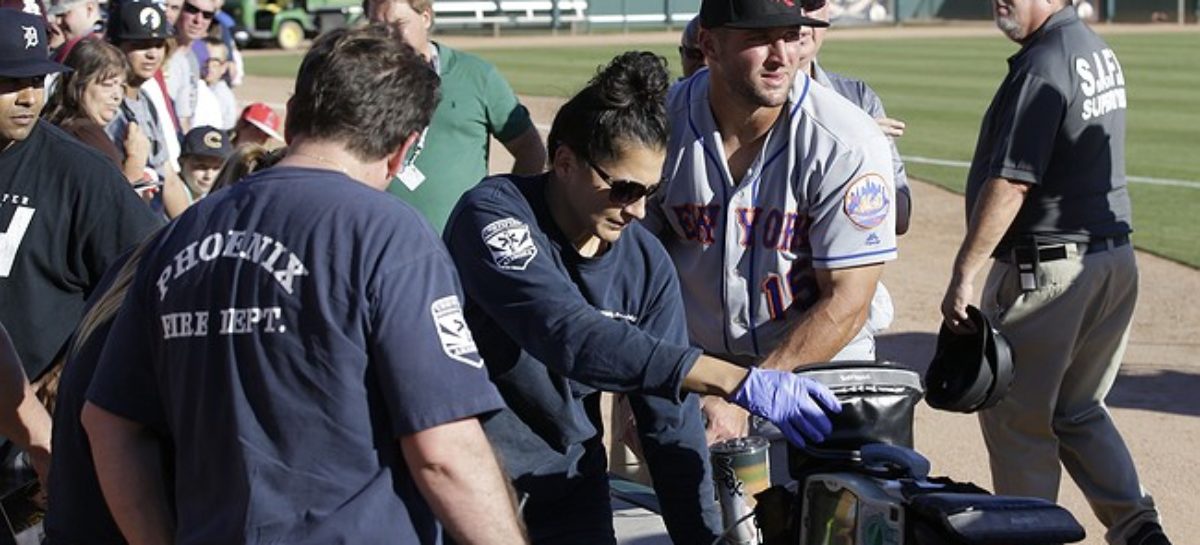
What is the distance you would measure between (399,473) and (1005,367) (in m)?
2.25

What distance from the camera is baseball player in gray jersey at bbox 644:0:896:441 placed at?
498cm

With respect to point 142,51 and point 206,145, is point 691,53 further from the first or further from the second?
point 142,51

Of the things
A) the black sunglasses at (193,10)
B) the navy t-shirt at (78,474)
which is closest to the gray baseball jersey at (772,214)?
the navy t-shirt at (78,474)

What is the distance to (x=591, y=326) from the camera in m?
3.97

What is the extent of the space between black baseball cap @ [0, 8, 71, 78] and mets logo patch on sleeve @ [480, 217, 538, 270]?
188 cm

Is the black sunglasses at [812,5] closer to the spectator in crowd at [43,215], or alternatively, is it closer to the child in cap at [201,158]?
the spectator in crowd at [43,215]

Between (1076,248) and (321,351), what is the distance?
4144 millimetres

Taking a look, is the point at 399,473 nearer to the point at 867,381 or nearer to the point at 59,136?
the point at 867,381

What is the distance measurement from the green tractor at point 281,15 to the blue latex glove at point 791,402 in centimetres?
3579

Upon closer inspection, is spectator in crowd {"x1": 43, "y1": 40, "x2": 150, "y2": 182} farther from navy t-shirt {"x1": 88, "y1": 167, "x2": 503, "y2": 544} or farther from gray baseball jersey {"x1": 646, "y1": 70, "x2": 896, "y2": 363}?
navy t-shirt {"x1": 88, "y1": 167, "x2": 503, "y2": 544}

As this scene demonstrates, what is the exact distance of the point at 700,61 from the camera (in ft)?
24.1

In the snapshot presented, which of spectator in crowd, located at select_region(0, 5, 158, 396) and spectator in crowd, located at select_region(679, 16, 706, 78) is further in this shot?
spectator in crowd, located at select_region(679, 16, 706, 78)

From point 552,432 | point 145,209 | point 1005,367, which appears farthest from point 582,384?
point 145,209

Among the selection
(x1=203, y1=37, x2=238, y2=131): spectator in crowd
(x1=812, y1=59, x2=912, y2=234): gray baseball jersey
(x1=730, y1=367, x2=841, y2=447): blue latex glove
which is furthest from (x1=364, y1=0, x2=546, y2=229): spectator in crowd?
(x1=203, y1=37, x2=238, y2=131): spectator in crowd
